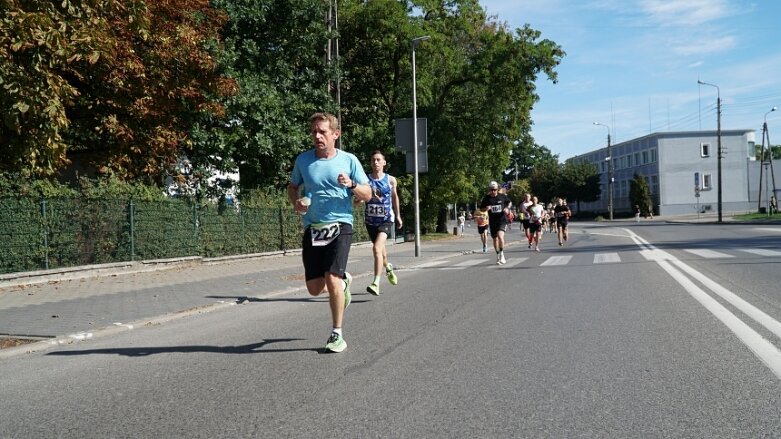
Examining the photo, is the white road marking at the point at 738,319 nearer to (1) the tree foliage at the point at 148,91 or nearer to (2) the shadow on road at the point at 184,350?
(2) the shadow on road at the point at 184,350

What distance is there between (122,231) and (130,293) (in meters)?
3.98

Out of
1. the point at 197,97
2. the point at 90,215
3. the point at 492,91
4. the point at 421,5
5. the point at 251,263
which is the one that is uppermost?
the point at 421,5

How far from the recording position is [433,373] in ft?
16.2

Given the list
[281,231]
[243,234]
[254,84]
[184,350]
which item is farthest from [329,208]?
[254,84]

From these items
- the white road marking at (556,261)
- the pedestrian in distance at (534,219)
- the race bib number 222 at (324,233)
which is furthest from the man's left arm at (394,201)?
the pedestrian in distance at (534,219)

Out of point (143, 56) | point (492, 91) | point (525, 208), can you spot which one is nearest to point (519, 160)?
point (492, 91)

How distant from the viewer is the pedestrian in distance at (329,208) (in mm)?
5707

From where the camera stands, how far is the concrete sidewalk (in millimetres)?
7824

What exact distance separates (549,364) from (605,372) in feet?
1.42

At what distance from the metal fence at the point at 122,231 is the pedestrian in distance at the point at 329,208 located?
8431 millimetres

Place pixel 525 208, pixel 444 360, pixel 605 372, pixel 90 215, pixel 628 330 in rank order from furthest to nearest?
1. pixel 525 208
2. pixel 90 215
3. pixel 628 330
4. pixel 444 360
5. pixel 605 372

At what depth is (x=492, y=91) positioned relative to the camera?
32281 mm

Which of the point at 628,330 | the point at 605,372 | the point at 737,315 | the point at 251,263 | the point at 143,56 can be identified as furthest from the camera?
the point at 251,263

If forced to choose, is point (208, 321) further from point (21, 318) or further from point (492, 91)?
point (492, 91)
